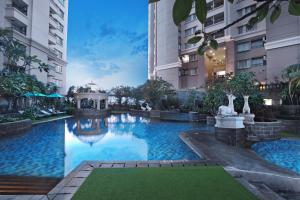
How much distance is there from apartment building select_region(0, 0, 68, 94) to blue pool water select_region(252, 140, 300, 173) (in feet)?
75.0

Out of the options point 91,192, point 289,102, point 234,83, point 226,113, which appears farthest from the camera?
point 289,102

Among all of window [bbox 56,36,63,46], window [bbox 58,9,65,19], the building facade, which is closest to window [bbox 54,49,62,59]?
window [bbox 56,36,63,46]

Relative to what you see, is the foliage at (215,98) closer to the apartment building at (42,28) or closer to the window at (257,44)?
the window at (257,44)

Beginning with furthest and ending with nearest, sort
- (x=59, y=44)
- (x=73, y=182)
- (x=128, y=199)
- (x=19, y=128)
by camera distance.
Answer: (x=59, y=44) < (x=19, y=128) < (x=73, y=182) < (x=128, y=199)

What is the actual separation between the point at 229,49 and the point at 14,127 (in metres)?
23.5

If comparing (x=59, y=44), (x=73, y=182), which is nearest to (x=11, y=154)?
(x=73, y=182)

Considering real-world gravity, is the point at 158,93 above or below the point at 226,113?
above

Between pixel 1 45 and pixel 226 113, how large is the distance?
1526 centimetres

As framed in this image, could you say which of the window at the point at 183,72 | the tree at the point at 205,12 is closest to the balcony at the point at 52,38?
the window at the point at 183,72

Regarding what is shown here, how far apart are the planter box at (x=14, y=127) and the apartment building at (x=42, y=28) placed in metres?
11.6

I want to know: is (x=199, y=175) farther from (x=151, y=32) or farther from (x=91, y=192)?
(x=151, y=32)

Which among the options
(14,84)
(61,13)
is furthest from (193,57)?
(61,13)

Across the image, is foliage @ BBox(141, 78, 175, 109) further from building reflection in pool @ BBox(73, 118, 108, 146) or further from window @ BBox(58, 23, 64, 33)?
window @ BBox(58, 23, 64, 33)

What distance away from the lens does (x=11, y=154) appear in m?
7.47
